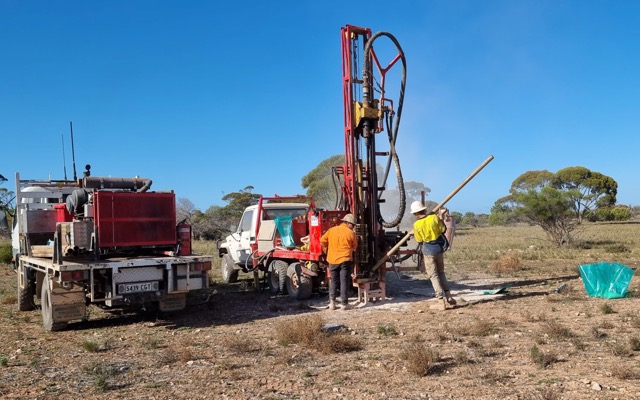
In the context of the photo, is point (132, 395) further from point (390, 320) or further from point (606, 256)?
A: point (606, 256)

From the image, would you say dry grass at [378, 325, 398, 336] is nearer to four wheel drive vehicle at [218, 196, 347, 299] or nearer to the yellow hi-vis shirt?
the yellow hi-vis shirt

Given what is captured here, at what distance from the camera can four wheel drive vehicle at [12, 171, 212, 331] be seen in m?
8.65

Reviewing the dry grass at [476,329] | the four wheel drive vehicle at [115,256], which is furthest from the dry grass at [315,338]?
the four wheel drive vehicle at [115,256]

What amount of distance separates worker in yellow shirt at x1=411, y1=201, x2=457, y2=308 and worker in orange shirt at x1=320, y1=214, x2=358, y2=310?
3.80 feet

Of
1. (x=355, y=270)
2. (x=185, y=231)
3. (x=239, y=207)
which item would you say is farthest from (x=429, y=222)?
(x=239, y=207)

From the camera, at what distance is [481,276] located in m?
14.4

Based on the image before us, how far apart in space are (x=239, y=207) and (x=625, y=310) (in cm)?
3643

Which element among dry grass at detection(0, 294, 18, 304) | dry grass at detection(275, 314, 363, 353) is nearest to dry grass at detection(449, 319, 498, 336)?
dry grass at detection(275, 314, 363, 353)

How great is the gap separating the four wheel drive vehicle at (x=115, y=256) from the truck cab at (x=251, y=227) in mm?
3162

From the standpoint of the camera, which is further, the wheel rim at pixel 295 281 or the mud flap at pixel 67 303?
the wheel rim at pixel 295 281

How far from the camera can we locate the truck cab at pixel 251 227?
13102 mm

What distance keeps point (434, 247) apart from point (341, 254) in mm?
1606

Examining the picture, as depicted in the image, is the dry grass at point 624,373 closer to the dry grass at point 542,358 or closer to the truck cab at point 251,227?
the dry grass at point 542,358

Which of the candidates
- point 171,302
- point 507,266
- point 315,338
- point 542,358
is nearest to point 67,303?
point 171,302
